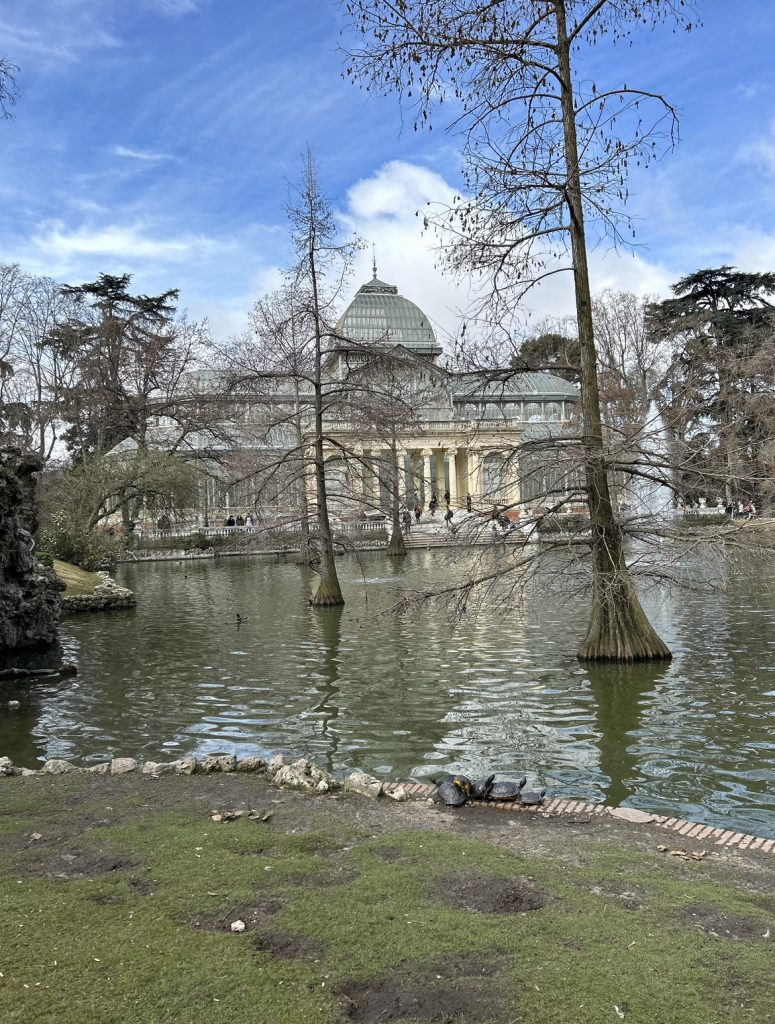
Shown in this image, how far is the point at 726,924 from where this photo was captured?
4.14 m

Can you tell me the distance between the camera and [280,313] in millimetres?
22266

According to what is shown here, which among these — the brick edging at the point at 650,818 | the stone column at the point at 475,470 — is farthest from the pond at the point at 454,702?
the stone column at the point at 475,470

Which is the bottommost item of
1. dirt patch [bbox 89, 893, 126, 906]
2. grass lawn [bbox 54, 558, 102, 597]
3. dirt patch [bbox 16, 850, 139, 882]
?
dirt patch [bbox 16, 850, 139, 882]

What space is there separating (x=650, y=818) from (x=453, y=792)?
4.88ft

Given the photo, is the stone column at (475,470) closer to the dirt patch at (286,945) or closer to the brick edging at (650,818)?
the brick edging at (650,818)

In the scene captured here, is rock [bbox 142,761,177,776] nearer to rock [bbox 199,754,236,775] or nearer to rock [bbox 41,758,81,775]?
rock [bbox 199,754,236,775]

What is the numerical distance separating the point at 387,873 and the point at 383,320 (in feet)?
245

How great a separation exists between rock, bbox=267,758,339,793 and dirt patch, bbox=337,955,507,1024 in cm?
318

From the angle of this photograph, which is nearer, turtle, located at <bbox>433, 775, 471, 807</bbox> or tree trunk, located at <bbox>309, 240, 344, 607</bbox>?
turtle, located at <bbox>433, 775, 471, 807</bbox>

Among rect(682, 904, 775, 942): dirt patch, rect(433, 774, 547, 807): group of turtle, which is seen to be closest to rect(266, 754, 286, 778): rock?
rect(433, 774, 547, 807): group of turtle

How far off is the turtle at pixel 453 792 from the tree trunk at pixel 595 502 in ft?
19.3

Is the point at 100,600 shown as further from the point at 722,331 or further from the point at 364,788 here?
the point at 722,331

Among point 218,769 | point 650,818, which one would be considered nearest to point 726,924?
point 650,818

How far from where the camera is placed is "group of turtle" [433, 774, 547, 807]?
6.38 meters
